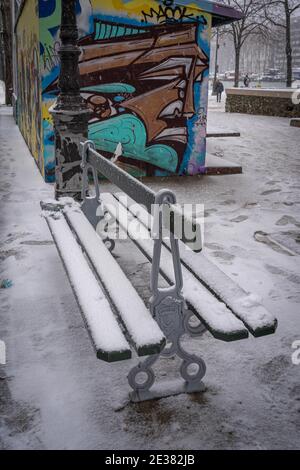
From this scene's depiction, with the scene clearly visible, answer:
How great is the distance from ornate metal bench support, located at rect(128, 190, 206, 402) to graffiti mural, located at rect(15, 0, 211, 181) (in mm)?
5697

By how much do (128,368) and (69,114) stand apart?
292cm

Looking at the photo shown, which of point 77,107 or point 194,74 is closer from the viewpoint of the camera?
point 77,107

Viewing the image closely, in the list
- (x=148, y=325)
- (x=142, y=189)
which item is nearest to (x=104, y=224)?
(x=142, y=189)

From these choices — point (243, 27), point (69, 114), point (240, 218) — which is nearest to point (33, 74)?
point (69, 114)

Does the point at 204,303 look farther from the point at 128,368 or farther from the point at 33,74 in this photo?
the point at 33,74

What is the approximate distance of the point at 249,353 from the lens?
3186mm

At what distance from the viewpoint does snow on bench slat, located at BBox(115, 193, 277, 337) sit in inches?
96.0

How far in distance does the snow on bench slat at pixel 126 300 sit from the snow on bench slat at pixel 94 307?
2.3 inches

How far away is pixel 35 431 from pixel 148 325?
79 centimetres

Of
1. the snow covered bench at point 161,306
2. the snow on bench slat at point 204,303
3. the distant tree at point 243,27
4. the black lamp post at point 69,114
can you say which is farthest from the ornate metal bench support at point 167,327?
the distant tree at point 243,27
